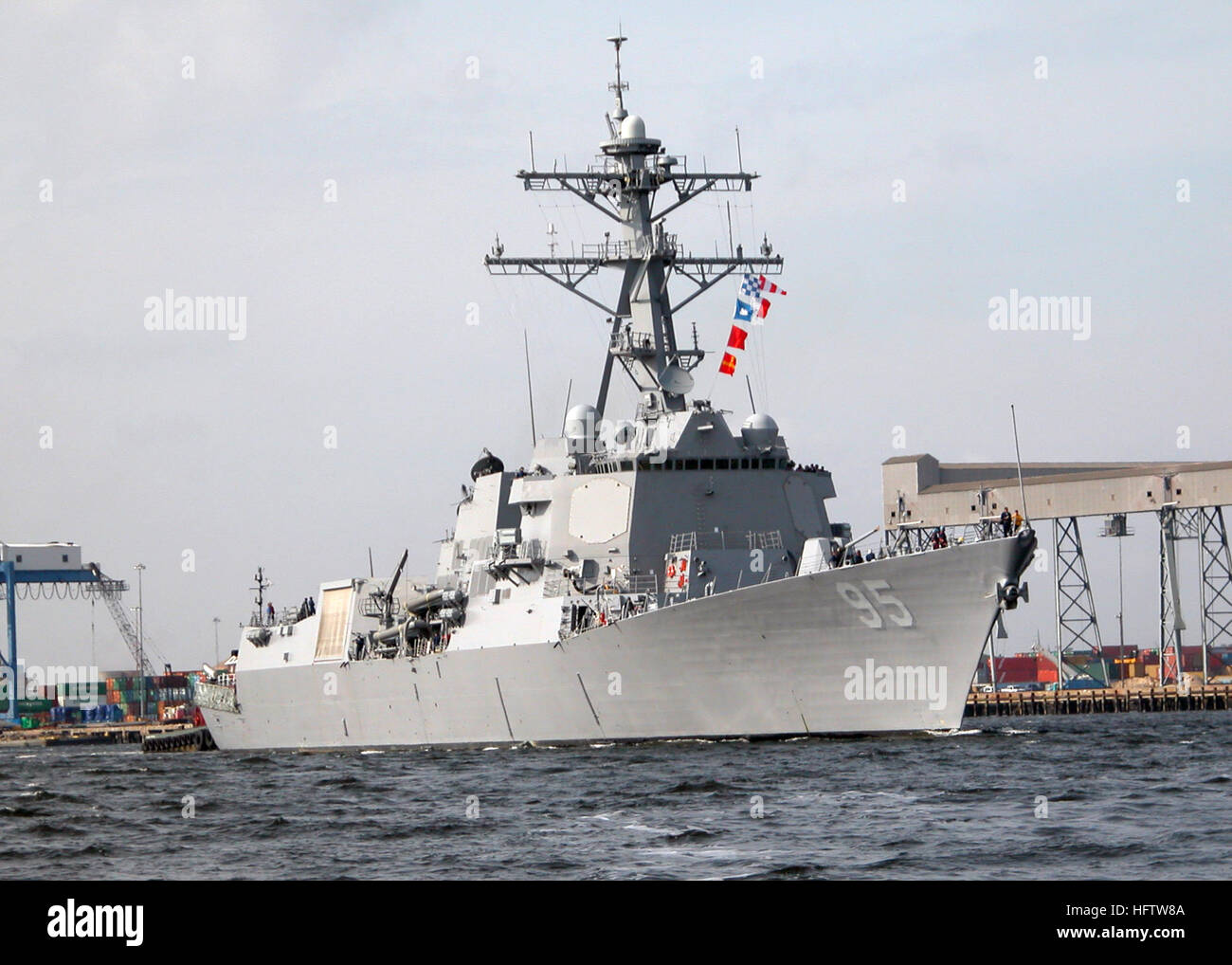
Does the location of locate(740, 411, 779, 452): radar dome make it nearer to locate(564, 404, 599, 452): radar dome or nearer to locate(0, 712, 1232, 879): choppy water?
locate(564, 404, 599, 452): radar dome

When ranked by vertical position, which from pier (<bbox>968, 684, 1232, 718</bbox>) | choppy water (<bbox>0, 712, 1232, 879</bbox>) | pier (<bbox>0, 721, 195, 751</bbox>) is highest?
choppy water (<bbox>0, 712, 1232, 879</bbox>)

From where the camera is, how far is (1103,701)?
4906cm

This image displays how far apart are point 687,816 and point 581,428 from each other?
14110 mm

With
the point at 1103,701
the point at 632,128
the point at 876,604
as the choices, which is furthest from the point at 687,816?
the point at 1103,701

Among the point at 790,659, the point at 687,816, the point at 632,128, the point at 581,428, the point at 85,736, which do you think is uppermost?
the point at 632,128

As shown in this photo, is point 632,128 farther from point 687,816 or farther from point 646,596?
point 687,816

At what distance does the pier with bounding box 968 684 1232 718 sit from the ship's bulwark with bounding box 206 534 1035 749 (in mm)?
23868

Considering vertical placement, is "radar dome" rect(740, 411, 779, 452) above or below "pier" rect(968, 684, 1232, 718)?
above

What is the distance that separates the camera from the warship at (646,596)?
23.6 m

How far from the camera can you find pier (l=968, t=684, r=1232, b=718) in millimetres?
48250

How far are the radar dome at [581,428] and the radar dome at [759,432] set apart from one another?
2.77 meters

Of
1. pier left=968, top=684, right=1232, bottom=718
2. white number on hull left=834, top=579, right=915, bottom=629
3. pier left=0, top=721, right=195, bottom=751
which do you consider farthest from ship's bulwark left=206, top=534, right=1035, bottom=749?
A: pier left=0, top=721, right=195, bottom=751

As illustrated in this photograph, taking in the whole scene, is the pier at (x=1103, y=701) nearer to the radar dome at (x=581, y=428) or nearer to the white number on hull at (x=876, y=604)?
the radar dome at (x=581, y=428)
